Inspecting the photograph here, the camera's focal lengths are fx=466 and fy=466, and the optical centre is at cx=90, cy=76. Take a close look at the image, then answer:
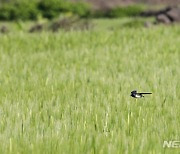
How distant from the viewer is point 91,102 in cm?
373

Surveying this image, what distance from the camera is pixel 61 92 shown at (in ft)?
14.1

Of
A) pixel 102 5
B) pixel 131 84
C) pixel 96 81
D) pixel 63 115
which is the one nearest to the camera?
→ pixel 63 115

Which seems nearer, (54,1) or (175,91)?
(175,91)

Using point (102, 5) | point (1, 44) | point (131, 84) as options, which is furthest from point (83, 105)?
point (102, 5)

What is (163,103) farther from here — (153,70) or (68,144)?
(153,70)

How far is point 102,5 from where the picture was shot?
Answer: 40656 millimetres

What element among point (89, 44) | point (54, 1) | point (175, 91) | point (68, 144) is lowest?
point (68, 144)

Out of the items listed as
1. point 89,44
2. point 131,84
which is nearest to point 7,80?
point 131,84

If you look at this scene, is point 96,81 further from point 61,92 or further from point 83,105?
point 83,105

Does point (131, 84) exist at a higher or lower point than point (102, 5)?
lower

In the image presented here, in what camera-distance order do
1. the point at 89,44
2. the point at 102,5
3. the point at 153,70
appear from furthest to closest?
1. the point at 102,5
2. the point at 89,44
3. the point at 153,70

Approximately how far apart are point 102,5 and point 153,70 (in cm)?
3582

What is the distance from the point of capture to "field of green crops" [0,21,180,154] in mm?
2699

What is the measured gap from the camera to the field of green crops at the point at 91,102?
106 inches
